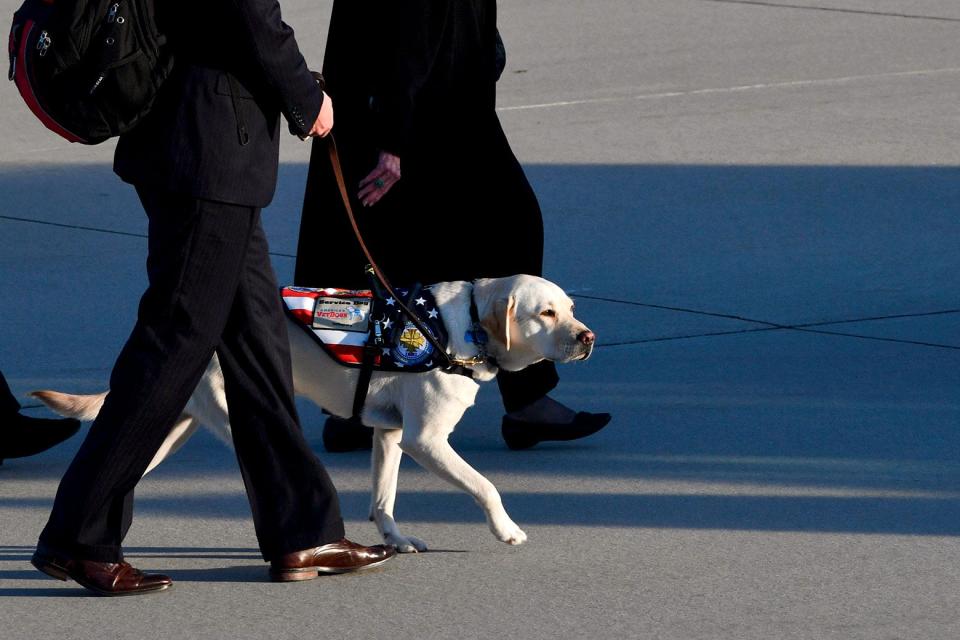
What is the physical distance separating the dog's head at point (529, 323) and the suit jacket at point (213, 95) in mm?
877

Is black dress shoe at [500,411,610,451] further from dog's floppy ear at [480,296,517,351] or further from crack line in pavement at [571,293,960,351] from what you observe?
crack line in pavement at [571,293,960,351]

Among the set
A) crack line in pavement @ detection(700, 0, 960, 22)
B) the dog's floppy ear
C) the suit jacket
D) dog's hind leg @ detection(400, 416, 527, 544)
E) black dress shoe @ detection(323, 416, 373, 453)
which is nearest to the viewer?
the suit jacket

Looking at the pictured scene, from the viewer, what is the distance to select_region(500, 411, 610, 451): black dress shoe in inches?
208

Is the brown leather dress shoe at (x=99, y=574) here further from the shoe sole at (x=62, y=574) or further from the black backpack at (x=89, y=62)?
the black backpack at (x=89, y=62)

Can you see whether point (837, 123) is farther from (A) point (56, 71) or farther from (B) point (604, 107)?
(A) point (56, 71)

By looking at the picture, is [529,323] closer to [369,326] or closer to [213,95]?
[369,326]

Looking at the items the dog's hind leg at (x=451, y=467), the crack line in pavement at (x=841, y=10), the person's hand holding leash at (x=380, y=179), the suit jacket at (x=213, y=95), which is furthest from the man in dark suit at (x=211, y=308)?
the crack line in pavement at (x=841, y=10)

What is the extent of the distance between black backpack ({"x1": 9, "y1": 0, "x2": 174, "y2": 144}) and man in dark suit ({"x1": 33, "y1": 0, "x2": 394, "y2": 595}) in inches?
3.4

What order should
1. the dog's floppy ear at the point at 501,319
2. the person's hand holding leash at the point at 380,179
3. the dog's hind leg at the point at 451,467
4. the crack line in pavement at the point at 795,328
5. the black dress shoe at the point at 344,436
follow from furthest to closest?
the crack line in pavement at the point at 795,328 → the black dress shoe at the point at 344,436 → the person's hand holding leash at the point at 380,179 → the dog's floppy ear at the point at 501,319 → the dog's hind leg at the point at 451,467

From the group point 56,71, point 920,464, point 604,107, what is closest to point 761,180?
point 604,107

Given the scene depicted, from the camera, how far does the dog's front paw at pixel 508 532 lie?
14.0 feet

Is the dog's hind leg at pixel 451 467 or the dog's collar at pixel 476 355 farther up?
the dog's collar at pixel 476 355

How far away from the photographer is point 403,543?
4.37m

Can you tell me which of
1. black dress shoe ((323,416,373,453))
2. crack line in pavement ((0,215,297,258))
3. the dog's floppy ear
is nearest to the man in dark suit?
the dog's floppy ear
